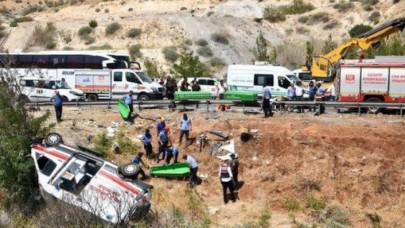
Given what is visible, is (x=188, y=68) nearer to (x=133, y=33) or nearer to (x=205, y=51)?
(x=205, y=51)

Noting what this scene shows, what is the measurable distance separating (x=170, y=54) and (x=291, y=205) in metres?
44.2

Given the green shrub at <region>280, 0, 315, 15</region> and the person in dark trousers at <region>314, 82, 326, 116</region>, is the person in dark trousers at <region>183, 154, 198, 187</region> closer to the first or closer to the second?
the person in dark trousers at <region>314, 82, 326, 116</region>

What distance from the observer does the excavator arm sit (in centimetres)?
3338

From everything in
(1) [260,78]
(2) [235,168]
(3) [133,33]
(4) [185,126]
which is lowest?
(2) [235,168]

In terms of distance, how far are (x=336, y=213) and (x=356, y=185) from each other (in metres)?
1.60

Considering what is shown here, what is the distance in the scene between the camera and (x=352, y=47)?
34719 millimetres

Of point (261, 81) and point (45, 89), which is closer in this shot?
point (261, 81)

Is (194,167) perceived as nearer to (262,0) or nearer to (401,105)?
(401,105)

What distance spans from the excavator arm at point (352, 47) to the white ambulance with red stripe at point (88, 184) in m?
15.9

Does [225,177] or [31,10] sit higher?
[31,10]

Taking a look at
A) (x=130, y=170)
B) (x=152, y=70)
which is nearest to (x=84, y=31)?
(x=152, y=70)

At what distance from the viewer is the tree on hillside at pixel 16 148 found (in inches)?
902

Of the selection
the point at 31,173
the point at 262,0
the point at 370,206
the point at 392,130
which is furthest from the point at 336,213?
the point at 262,0

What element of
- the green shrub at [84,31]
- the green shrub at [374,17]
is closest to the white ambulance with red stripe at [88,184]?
the green shrub at [84,31]
